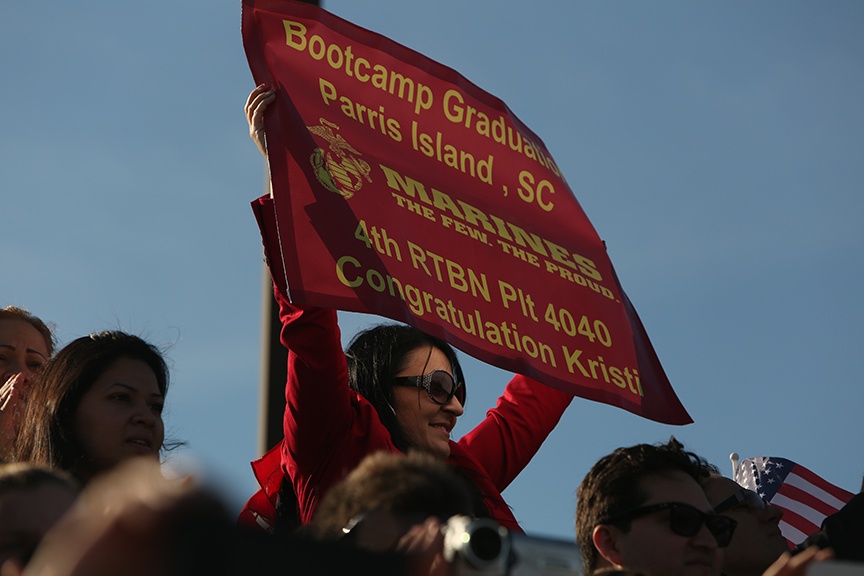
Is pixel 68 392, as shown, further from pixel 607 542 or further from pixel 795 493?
pixel 795 493

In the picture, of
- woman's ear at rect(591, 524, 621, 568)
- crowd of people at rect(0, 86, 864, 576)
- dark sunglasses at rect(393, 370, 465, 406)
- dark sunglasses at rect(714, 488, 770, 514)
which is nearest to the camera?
crowd of people at rect(0, 86, 864, 576)

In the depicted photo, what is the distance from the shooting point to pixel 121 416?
13.6 ft

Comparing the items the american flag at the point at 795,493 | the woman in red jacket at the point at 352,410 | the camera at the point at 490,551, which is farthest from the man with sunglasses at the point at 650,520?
the american flag at the point at 795,493

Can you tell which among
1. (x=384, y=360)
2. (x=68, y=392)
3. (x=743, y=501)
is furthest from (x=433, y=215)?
(x=743, y=501)

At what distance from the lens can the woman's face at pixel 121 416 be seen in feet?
13.4

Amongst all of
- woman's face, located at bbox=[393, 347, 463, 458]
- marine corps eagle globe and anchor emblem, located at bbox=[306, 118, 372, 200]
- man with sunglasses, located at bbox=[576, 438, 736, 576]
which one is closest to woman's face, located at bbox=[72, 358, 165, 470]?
woman's face, located at bbox=[393, 347, 463, 458]

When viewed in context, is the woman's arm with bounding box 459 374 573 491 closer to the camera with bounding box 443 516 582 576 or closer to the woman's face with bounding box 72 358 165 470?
the woman's face with bounding box 72 358 165 470

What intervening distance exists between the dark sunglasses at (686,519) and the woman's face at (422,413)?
62cm

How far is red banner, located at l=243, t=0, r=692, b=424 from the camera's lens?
4016 mm

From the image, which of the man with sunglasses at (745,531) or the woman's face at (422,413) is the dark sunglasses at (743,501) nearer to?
the man with sunglasses at (745,531)

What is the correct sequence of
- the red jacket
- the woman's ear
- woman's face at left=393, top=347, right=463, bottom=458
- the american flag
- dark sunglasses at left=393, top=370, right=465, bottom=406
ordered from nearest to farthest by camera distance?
the red jacket, the woman's ear, woman's face at left=393, top=347, right=463, bottom=458, dark sunglasses at left=393, top=370, right=465, bottom=406, the american flag

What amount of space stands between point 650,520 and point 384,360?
3.42ft

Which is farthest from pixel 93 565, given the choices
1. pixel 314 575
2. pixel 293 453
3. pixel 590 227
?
pixel 590 227

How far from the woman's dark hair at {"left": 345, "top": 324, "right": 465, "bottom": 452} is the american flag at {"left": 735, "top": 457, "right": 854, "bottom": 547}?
3.27 meters
